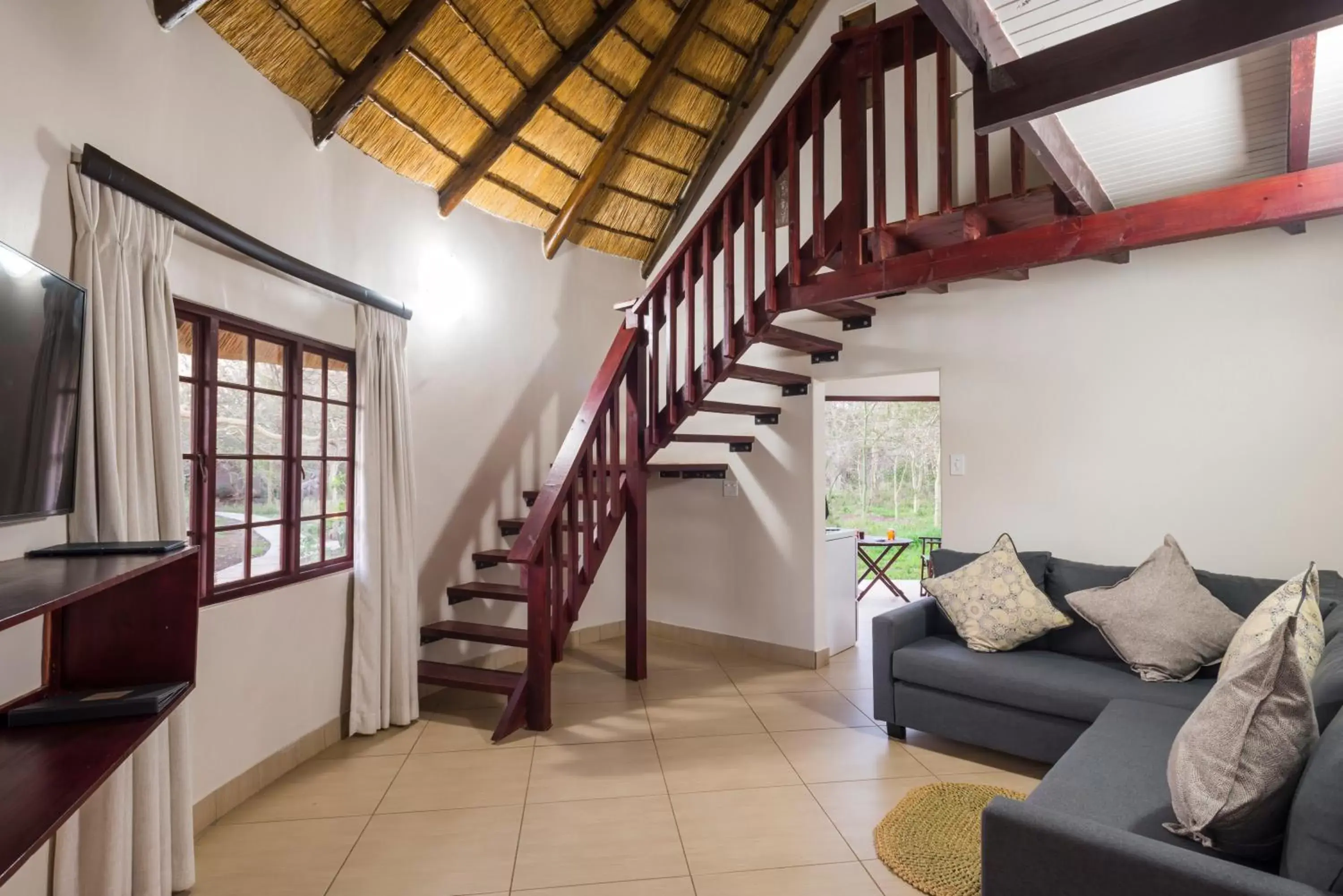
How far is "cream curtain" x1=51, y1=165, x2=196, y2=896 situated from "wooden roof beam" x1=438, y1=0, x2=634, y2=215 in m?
2.04

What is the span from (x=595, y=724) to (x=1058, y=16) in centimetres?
350

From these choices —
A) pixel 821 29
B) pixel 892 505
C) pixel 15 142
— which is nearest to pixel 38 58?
pixel 15 142

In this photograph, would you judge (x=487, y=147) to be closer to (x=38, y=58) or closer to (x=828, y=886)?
(x=38, y=58)

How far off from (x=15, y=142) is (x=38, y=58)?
292 mm

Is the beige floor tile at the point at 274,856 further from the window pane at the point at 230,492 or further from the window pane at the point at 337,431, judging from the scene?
the window pane at the point at 337,431

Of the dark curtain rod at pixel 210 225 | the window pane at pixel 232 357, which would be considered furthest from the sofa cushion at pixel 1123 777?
the window pane at pixel 232 357

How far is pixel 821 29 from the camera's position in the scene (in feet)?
16.4

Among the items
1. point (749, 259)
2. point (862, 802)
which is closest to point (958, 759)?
point (862, 802)

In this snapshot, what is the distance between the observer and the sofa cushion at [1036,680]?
110 inches

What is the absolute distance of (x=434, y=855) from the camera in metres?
2.49

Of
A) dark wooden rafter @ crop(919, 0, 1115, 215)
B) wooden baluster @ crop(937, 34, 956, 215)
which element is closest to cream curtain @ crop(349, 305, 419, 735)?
wooden baluster @ crop(937, 34, 956, 215)

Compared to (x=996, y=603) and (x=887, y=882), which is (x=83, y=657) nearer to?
(x=887, y=882)

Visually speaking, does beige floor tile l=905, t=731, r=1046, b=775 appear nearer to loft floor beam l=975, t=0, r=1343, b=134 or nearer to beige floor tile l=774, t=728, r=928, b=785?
beige floor tile l=774, t=728, r=928, b=785

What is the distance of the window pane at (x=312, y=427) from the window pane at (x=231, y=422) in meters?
0.39
